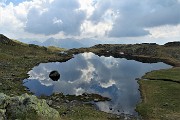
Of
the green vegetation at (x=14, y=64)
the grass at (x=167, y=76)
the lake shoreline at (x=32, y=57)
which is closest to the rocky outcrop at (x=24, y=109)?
the lake shoreline at (x=32, y=57)

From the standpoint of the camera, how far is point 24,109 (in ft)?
110

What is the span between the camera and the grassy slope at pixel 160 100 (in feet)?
167

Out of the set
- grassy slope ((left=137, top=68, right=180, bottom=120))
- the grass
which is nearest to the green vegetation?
grassy slope ((left=137, top=68, right=180, bottom=120))

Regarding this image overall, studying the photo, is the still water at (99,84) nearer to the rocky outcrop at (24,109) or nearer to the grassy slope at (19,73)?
the grassy slope at (19,73)

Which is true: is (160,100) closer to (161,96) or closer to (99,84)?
(161,96)

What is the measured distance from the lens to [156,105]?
56469mm

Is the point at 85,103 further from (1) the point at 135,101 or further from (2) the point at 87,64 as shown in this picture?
(2) the point at 87,64

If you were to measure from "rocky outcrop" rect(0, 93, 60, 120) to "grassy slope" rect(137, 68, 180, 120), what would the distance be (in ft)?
72.9

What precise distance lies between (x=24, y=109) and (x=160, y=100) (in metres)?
34.3

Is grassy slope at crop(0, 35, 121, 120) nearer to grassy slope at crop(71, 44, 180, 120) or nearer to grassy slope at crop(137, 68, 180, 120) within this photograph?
grassy slope at crop(137, 68, 180, 120)

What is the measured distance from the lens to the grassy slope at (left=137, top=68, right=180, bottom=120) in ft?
167

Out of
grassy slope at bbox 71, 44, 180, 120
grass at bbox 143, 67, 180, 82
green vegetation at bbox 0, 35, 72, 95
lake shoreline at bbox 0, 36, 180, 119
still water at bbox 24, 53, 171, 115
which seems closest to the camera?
grassy slope at bbox 71, 44, 180, 120

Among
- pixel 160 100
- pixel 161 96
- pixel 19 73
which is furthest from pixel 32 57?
pixel 160 100

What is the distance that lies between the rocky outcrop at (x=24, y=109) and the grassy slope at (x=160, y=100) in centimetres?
2222
